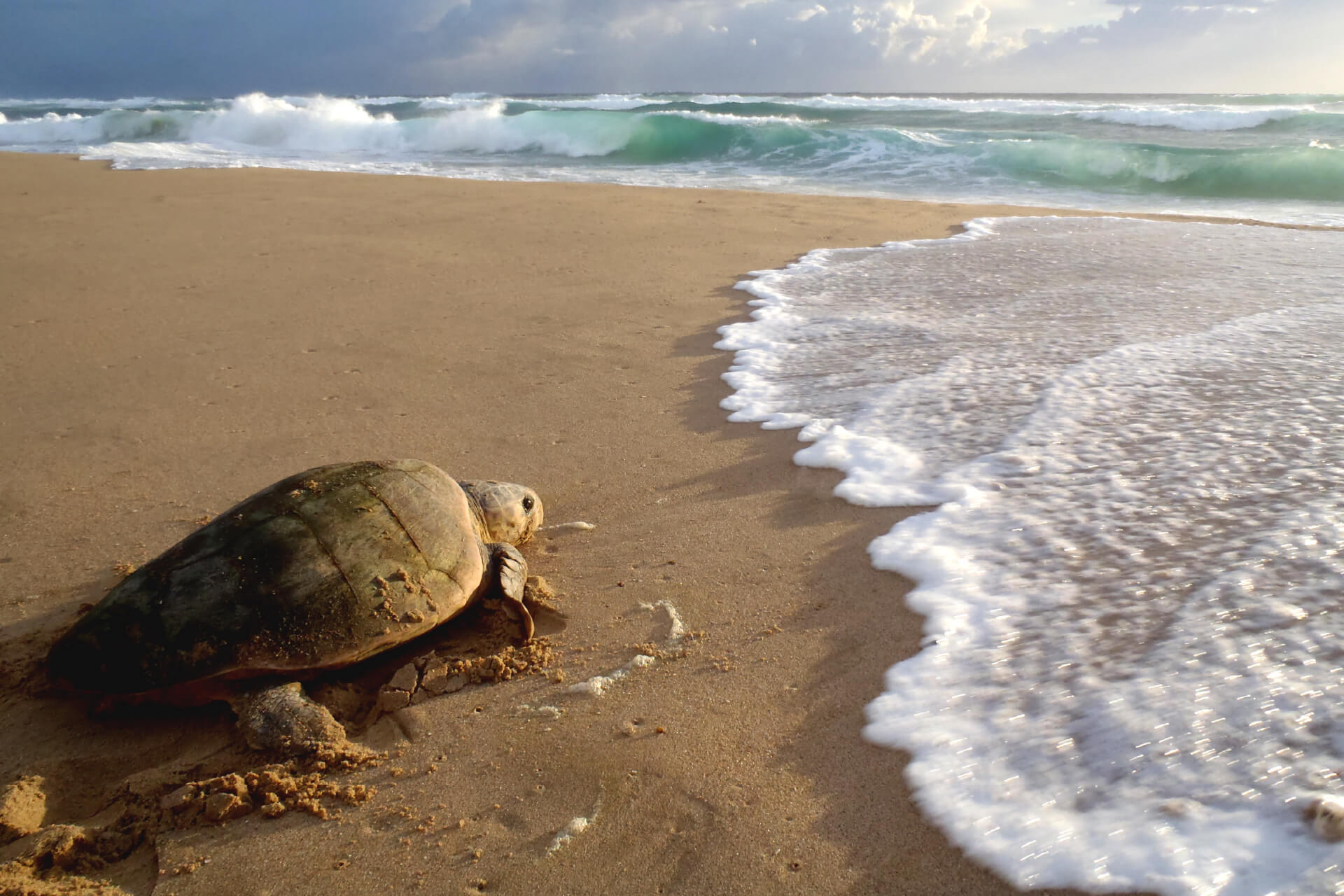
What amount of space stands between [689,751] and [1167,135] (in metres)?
19.6

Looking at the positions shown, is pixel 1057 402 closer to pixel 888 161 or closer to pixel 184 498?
pixel 184 498

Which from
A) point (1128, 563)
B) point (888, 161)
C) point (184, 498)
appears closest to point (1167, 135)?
point (888, 161)

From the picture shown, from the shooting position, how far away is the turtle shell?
199 centimetres

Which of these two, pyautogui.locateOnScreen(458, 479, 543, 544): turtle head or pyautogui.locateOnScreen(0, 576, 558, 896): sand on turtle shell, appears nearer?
pyautogui.locateOnScreen(0, 576, 558, 896): sand on turtle shell

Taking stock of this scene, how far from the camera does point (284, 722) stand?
194cm

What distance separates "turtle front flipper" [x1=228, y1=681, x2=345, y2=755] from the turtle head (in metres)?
0.70

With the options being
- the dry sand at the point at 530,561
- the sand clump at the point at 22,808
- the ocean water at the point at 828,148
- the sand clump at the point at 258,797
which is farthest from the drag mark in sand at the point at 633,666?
the ocean water at the point at 828,148

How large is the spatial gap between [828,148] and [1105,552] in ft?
49.6

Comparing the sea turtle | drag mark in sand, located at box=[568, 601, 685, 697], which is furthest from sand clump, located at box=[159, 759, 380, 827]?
drag mark in sand, located at box=[568, 601, 685, 697]

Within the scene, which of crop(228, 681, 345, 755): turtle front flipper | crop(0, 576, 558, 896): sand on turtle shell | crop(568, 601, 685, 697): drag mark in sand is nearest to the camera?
crop(0, 576, 558, 896): sand on turtle shell

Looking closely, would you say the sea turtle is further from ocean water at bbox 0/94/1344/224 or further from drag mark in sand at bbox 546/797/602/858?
ocean water at bbox 0/94/1344/224

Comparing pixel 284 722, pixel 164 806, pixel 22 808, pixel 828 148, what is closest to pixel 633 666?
pixel 284 722

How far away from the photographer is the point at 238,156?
1357 centimetres

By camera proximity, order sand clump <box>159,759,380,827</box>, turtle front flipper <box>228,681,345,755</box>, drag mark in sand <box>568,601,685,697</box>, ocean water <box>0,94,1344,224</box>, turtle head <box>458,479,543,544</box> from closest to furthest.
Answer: sand clump <box>159,759,380,827</box>, turtle front flipper <box>228,681,345,755</box>, drag mark in sand <box>568,601,685,697</box>, turtle head <box>458,479,543,544</box>, ocean water <box>0,94,1344,224</box>
